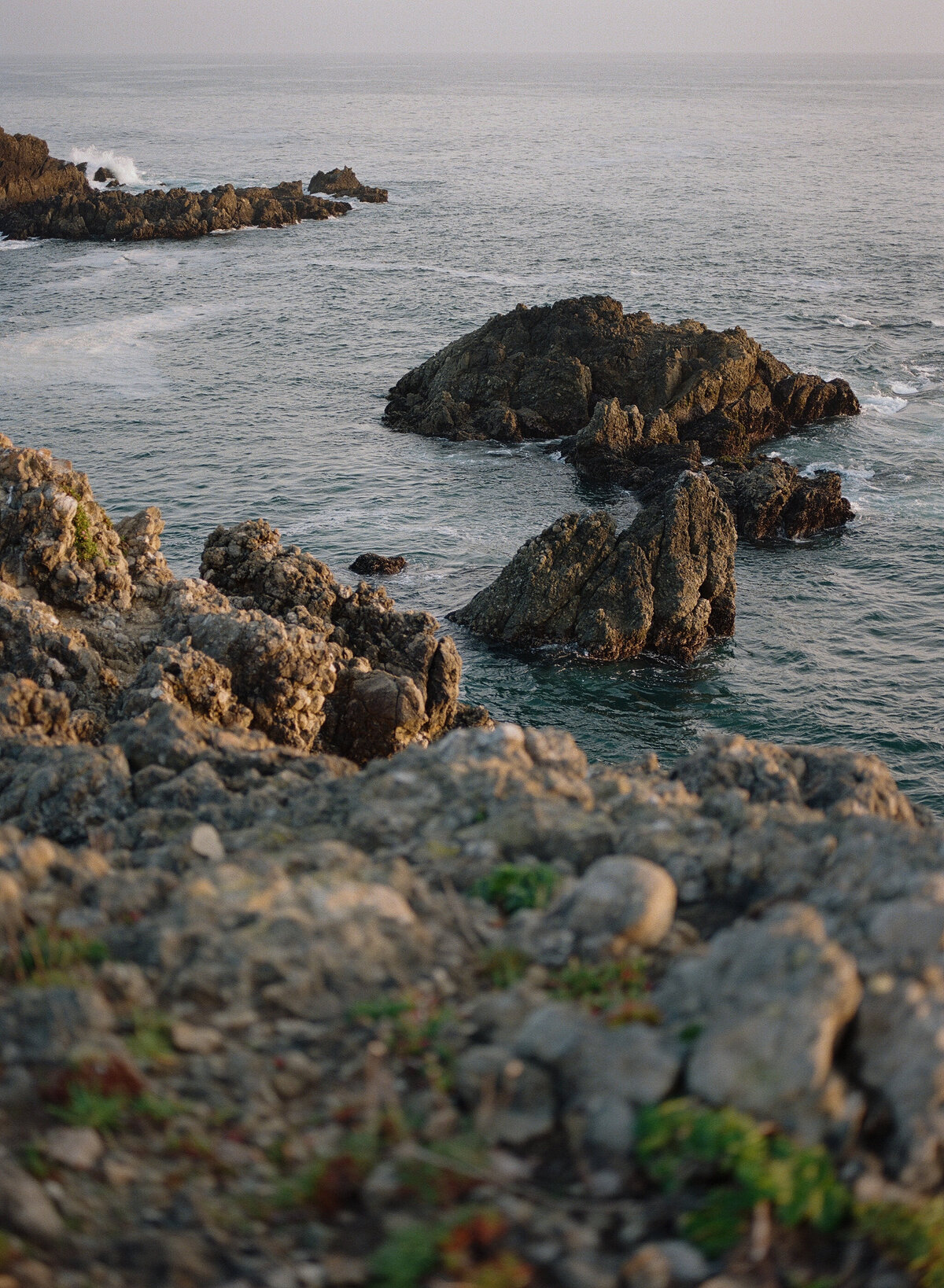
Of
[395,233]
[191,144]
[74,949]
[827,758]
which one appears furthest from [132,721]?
[191,144]

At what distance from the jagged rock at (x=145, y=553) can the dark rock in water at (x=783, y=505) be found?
2857 centimetres

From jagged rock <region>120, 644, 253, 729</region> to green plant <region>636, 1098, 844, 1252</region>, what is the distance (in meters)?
11.3

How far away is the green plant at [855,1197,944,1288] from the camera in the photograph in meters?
5.58

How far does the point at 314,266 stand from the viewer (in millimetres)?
92500

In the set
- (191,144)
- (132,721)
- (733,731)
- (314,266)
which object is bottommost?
(733,731)

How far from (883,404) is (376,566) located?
3490cm

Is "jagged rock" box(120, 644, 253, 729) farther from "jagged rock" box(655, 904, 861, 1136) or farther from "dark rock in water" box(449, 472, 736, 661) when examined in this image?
"dark rock in water" box(449, 472, 736, 661)

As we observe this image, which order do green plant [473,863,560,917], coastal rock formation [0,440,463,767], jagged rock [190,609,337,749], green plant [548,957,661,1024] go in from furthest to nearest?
1. jagged rock [190,609,337,749]
2. coastal rock formation [0,440,463,767]
3. green plant [473,863,560,917]
4. green plant [548,957,661,1024]

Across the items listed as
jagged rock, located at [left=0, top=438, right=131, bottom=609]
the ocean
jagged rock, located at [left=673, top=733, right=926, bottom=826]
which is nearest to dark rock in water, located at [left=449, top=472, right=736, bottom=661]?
the ocean

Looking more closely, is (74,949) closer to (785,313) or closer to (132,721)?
(132,721)

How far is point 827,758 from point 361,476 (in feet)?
134

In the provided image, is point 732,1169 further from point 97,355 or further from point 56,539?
point 97,355

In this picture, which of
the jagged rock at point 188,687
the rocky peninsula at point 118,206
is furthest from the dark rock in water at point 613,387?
the rocky peninsula at point 118,206

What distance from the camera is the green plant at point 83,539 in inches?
844
